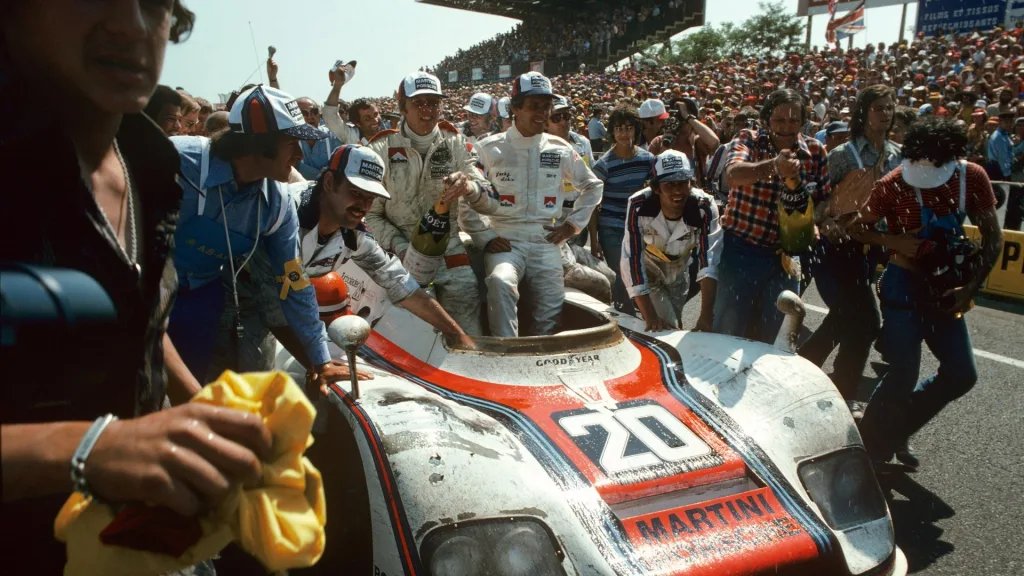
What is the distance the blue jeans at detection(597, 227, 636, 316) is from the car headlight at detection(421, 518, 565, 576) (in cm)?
419

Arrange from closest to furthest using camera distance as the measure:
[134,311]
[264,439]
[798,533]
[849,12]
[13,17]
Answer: [264,439]
[13,17]
[134,311]
[798,533]
[849,12]

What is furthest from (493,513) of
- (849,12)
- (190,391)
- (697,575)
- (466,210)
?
Answer: (849,12)

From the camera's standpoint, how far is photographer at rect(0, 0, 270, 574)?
87 cm

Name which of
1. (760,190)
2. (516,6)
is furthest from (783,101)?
(516,6)

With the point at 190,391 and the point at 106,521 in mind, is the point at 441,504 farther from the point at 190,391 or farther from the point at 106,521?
the point at 106,521

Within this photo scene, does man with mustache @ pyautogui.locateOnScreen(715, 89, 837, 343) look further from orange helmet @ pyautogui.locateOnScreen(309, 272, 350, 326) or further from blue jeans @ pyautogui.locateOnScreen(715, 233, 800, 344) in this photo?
orange helmet @ pyautogui.locateOnScreen(309, 272, 350, 326)

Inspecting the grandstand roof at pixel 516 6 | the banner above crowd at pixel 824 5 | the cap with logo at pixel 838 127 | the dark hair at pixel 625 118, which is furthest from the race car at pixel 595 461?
the grandstand roof at pixel 516 6

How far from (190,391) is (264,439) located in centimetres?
79

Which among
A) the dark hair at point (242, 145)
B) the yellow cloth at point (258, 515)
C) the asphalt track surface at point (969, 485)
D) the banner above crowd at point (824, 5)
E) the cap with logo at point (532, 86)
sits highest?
the banner above crowd at point (824, 5)

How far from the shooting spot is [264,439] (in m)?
0.92

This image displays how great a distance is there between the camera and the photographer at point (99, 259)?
87 cm

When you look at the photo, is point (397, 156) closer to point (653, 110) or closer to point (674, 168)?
point (674, 168)

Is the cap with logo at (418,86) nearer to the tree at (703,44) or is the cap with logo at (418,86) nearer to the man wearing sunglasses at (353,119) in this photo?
the man wearing sunglasses at (353,119)

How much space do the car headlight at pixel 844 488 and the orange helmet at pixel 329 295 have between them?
220 centimetres
